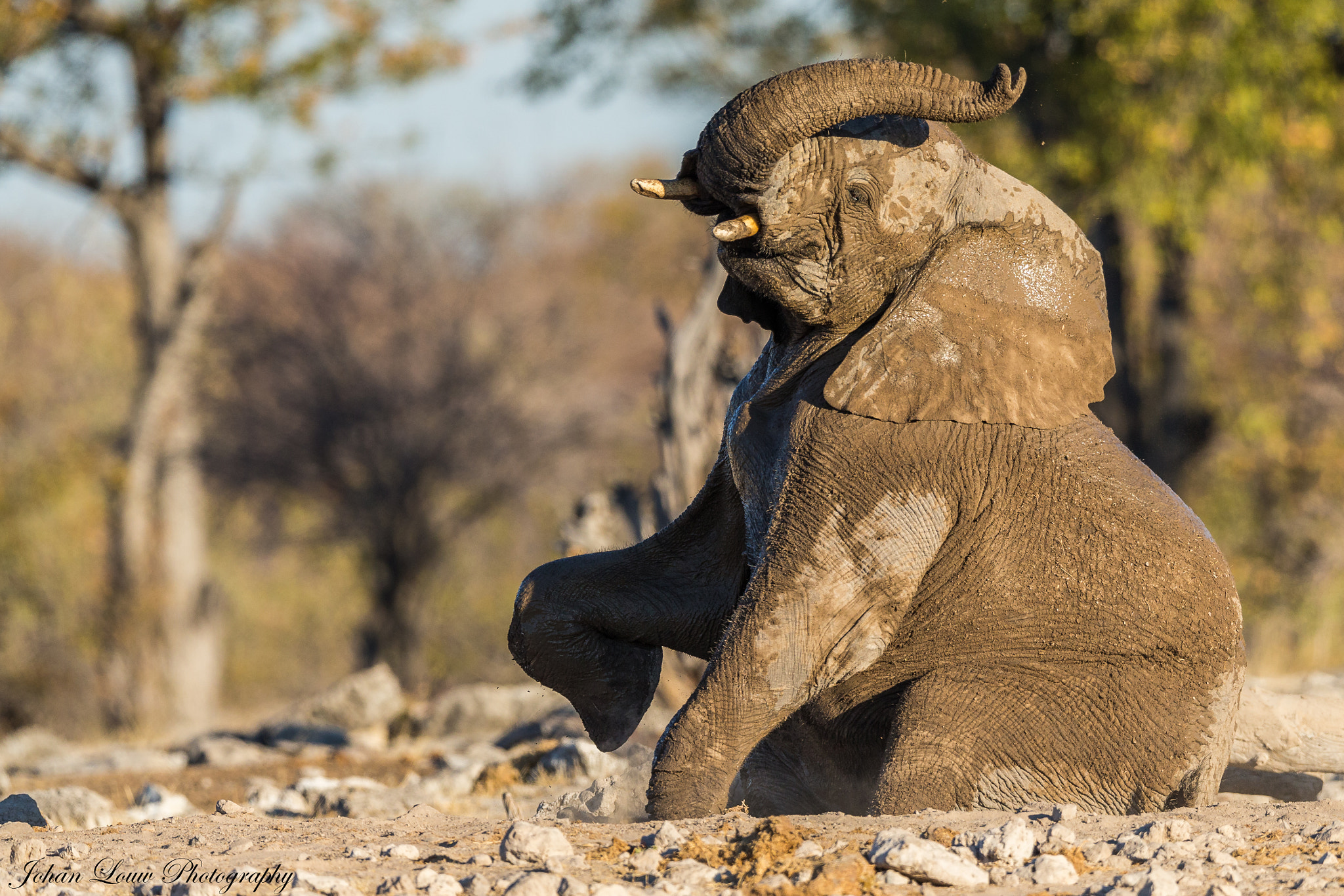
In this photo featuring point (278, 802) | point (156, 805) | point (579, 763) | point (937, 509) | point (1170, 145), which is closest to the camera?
point (937, 509)

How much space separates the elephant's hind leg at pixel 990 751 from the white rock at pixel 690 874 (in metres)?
0.60

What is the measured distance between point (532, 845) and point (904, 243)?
1.63m

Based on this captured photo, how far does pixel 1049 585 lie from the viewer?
11.9ft

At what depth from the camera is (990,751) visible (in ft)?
11.8

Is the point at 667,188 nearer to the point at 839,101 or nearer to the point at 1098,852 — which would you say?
the point at 839,101

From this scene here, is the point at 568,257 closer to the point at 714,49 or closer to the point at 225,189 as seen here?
the point at 714,49

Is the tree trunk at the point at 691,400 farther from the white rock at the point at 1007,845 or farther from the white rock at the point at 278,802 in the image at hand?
the white rock at the point at 1007,845

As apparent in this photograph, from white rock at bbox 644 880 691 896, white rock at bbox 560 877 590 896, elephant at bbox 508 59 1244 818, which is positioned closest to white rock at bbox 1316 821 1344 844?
elephant at bbox 508 59 1244 818

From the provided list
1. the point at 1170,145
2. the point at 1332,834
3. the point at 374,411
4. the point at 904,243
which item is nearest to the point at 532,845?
the point at 904,243

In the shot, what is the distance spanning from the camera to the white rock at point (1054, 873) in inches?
121

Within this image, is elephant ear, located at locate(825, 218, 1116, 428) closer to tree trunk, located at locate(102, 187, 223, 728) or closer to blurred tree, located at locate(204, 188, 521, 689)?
tree trunk, located at locate(102, 187, 223, 728)

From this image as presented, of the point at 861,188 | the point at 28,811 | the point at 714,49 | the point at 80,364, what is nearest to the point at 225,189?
the point at 714,49

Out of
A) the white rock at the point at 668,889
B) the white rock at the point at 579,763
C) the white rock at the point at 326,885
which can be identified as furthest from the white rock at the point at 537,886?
the white rock at the point at 579,763

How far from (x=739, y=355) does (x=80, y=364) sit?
1915 centimetres
